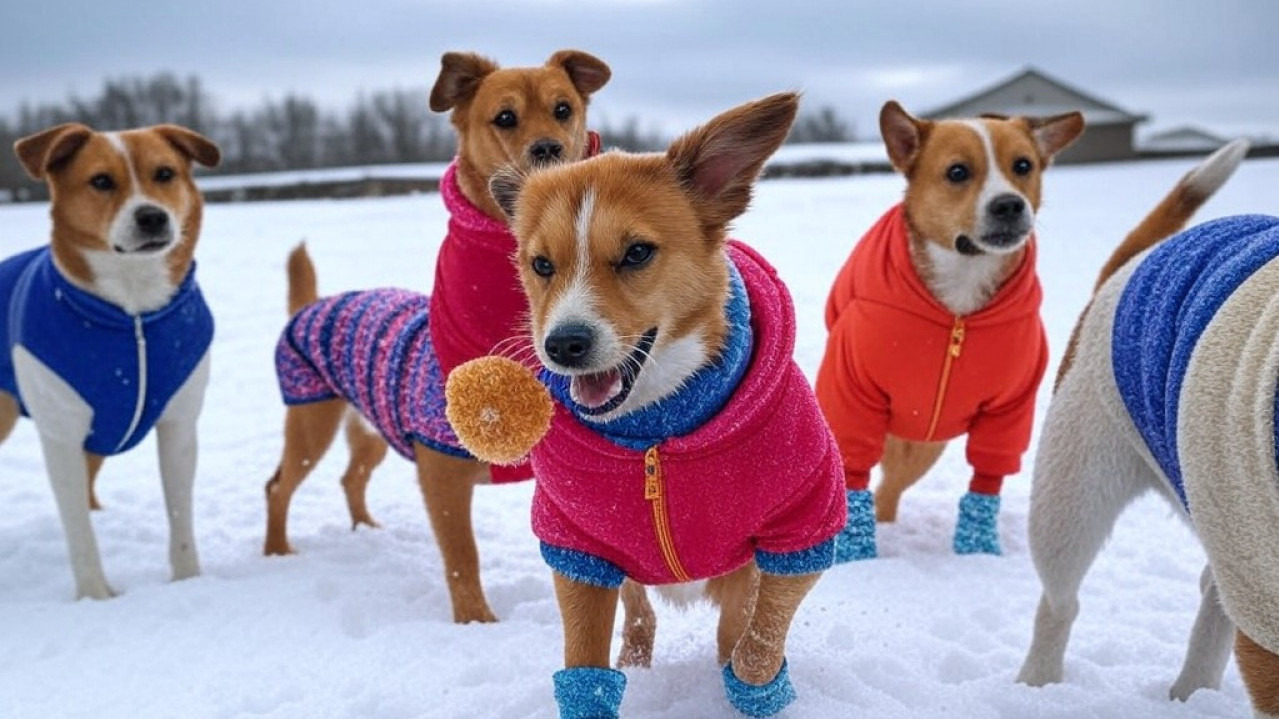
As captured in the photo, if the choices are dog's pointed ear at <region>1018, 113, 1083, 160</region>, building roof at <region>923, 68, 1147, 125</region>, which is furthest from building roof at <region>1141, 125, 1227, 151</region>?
dog's pointed ear at <region>1018, 113, 1083, 160</region>

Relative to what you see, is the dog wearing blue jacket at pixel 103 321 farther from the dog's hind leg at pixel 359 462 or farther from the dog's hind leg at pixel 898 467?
the dog's hind leg at pixel 898 467

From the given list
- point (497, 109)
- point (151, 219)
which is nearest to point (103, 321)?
point (151, 219)

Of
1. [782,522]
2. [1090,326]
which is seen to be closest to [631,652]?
[782,522]

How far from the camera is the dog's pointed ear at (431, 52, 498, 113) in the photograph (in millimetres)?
4199

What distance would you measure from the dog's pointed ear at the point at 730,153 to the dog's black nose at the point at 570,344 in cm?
53

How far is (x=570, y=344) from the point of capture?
229 cm

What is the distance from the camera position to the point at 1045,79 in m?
42.3

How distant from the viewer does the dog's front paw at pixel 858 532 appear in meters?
4.52

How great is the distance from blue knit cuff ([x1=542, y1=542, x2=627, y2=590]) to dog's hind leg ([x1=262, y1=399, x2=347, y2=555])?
283cm

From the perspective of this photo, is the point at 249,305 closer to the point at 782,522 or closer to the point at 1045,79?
the point at 782,522

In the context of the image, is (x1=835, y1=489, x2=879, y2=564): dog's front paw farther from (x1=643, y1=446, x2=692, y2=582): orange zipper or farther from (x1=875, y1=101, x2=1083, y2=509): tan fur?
(x1=643, y1=446, x2=692, y2=582): orange zipper

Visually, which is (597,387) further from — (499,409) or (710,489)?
(710,489)

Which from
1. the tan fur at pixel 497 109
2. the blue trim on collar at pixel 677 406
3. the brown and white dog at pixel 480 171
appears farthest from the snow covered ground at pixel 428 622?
the tan fur at pixel 497 109

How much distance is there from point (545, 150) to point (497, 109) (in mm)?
295
